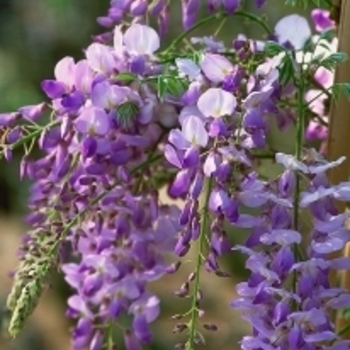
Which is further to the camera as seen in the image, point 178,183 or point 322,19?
point 322,19

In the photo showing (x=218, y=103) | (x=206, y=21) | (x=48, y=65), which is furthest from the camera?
(x=48, y=65)

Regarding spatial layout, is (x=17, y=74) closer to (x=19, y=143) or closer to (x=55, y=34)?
(x=55, y=34)

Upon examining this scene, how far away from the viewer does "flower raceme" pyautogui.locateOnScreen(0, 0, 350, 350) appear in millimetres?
657

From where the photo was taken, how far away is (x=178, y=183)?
0.67 metres

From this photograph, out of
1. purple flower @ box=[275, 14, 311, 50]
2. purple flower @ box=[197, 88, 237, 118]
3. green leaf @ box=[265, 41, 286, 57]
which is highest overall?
purple flower @ box=[275, 14, 311, 50]

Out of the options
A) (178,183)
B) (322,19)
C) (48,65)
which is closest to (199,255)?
(178,183)

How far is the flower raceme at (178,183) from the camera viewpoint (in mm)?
657

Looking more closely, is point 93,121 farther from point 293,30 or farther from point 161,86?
point 293,30

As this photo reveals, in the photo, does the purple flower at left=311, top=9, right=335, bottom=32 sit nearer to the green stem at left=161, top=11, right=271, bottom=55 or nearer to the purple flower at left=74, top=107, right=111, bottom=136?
the green stem at left=161, top=11, right=271, bottom=55

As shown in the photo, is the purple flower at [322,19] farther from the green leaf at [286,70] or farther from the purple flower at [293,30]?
the green leaf at [286,70]

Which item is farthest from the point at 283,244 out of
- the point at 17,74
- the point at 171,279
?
the point at 171,279

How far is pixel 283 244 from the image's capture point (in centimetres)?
66

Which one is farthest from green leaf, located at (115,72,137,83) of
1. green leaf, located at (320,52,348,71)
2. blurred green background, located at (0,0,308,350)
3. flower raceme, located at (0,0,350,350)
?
blurred green background, located at (0,0,308,350)

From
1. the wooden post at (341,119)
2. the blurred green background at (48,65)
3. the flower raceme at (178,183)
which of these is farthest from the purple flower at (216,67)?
the blurred green background at (48,65)
